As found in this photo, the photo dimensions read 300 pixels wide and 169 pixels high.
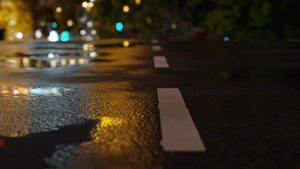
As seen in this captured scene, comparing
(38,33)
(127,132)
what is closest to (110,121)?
(127,132)

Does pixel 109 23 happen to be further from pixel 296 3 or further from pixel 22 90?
pixel 22 90

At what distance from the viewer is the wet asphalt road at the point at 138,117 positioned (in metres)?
2.92

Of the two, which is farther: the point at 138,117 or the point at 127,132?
the point at 138,117

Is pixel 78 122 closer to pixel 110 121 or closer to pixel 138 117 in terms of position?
pixel 110 121

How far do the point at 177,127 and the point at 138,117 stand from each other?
0.55 meters

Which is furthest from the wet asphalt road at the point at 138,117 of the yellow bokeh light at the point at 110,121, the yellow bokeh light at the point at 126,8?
the yellow bokeh light at the point at 126,8

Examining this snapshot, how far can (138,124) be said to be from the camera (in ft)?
12.7

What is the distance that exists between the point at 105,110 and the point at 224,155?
179 centimetres

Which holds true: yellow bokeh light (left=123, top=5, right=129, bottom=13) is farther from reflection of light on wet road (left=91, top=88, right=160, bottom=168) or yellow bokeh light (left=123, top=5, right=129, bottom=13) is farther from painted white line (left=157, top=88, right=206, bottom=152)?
reflection of light on wet road (left=91, top=88, right=160, bottom=168)

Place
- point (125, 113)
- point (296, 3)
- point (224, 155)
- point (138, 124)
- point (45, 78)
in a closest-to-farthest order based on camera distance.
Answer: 1. point (224, 155)
2. point (138, 124)
3. point (125, 113)
4. point (45, 78)
5. point (296, 3)

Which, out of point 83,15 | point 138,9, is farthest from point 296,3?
point 83,15

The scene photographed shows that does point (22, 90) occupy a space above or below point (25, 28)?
above

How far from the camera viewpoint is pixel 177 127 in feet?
12.2

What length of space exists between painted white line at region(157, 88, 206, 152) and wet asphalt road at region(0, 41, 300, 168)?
68 mm
